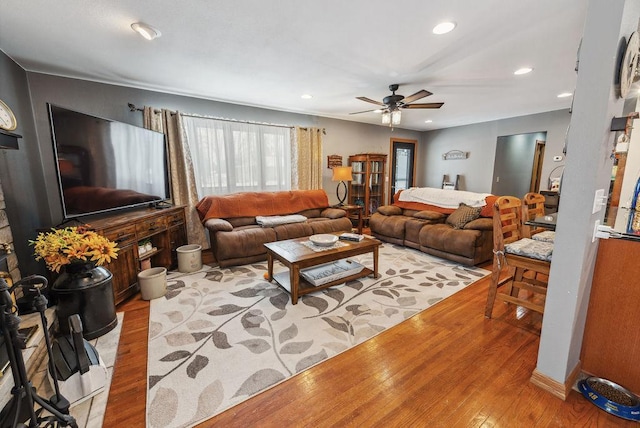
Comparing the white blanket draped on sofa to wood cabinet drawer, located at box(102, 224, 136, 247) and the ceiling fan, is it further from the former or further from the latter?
wood cabinet drawer, located at box(102, 224, 136, 247)

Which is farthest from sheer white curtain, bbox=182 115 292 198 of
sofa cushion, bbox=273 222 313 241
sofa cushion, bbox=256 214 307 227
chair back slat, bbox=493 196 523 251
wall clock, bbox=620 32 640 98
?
wall clock, bbox=620 32 640 98

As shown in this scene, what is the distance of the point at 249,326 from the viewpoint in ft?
7.09

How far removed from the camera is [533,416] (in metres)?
1.37

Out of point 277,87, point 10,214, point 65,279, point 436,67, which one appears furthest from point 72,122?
point 436,67

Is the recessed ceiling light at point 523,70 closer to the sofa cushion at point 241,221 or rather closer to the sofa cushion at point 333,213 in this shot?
the sofa cushion at point 333,213

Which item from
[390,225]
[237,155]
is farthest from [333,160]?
[237,155]

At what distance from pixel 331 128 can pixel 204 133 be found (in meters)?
2.40

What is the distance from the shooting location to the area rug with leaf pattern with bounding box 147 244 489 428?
1546mm

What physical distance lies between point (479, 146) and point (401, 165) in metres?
1.68

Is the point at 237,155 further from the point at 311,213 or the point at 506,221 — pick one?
the point at 506,221

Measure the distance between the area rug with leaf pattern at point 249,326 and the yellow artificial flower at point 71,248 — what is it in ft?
2.33

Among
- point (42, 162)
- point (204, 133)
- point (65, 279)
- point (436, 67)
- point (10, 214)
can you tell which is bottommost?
point (65, 279)

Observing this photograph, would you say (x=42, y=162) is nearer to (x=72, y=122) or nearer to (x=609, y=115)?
(x=72, y=122)

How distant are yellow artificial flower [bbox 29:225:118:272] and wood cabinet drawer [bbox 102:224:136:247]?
12.1 inches
